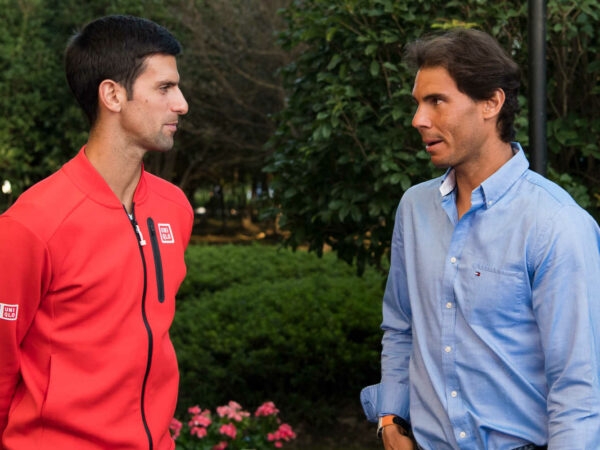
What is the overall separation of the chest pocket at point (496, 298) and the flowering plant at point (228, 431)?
3.63 metres

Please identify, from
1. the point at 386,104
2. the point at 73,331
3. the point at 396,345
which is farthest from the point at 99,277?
the point at 386,104

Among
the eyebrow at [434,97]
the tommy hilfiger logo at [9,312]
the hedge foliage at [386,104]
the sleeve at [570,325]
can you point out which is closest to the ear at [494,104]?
the eyebrow at [434,97]

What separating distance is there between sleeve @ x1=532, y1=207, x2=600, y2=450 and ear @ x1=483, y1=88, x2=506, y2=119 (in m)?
0.35

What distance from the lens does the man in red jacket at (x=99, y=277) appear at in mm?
2490

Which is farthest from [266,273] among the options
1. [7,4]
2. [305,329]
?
[7,4]

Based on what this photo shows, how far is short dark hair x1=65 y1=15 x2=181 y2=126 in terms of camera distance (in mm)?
2746

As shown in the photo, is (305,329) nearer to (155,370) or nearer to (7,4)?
(155,370)

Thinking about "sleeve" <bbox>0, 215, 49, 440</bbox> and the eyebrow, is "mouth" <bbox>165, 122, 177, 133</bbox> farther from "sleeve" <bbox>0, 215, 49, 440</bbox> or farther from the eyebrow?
the eyebrow

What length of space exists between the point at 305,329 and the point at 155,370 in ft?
19.5

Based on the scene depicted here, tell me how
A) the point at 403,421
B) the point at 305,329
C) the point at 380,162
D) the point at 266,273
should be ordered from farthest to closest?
1. the point at 266,273
2. the point at 305,329
3. the point at 380,162
4. the point at 403,421

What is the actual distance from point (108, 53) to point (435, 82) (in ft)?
3.10

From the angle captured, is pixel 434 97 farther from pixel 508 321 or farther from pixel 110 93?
pixel 110 93

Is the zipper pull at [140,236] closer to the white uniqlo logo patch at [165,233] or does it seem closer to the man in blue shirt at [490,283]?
the white uniqlo logo patch at [165,233]

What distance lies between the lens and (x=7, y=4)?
27562 millimetres
